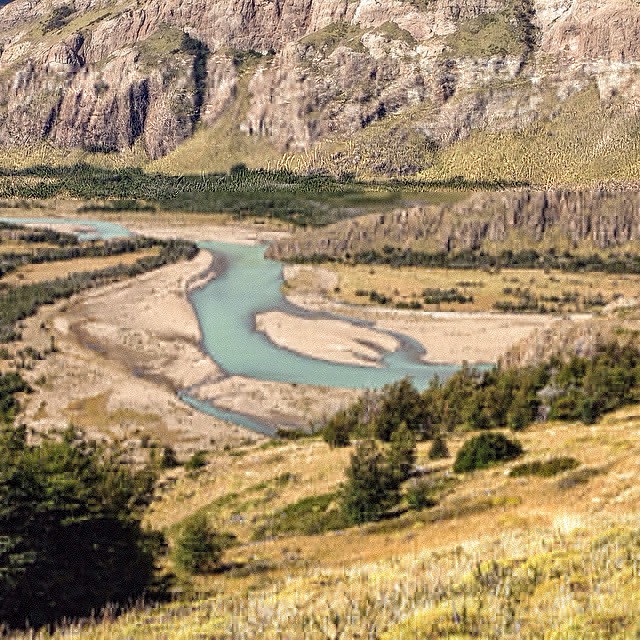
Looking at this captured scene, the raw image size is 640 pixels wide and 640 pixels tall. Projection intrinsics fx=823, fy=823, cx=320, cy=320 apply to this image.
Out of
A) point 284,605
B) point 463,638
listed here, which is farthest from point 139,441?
point 463,638

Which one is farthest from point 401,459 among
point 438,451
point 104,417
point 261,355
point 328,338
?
point 328,338

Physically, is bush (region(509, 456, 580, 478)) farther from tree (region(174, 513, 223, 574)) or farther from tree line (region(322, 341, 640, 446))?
tree (region(174, 513, 223, 574))

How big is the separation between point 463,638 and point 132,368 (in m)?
91.5

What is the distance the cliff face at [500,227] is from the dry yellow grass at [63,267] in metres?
32.4

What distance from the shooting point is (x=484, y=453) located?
43.2 metres

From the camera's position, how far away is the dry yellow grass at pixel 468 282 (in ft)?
468

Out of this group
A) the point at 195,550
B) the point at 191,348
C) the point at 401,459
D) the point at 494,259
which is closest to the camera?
the point at 195,550

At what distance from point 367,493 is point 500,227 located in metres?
155

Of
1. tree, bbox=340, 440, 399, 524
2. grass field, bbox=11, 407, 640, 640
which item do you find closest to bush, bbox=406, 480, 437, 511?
grass field, bbox=11, 407, 640, 640

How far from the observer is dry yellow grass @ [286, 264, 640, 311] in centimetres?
14262

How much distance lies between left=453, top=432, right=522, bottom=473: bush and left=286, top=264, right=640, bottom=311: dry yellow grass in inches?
3560

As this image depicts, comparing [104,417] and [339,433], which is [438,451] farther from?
[104,417]

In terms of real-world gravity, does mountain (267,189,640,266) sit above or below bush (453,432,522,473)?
above

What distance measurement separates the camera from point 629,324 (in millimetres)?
65812
